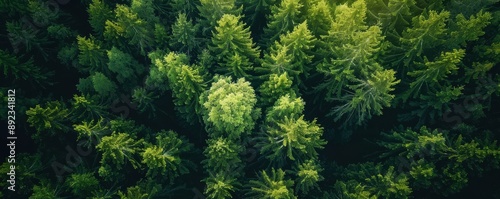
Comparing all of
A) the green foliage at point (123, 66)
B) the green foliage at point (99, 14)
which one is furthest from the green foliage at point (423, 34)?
the green foliage at point (99, 14)

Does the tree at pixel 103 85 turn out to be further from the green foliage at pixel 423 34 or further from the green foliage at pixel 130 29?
the green foliage at pixel 423 34

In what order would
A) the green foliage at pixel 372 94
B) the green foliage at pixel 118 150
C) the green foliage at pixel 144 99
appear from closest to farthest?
1. the green foliage at pixel 372 94
2. the green foliage at pixel 118 150
3. the green foliage at pixel 144 99

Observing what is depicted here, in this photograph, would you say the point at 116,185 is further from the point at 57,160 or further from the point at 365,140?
the point at 365,140

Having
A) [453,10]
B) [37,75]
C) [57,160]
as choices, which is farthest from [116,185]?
[453,10]

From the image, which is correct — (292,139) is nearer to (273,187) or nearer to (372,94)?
(273,187)

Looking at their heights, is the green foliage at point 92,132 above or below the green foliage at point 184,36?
below

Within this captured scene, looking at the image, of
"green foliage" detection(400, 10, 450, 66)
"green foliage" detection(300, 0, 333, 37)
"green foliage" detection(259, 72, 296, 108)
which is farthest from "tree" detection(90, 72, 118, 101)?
"green foliage" detection(400, 10, 450, 66)
